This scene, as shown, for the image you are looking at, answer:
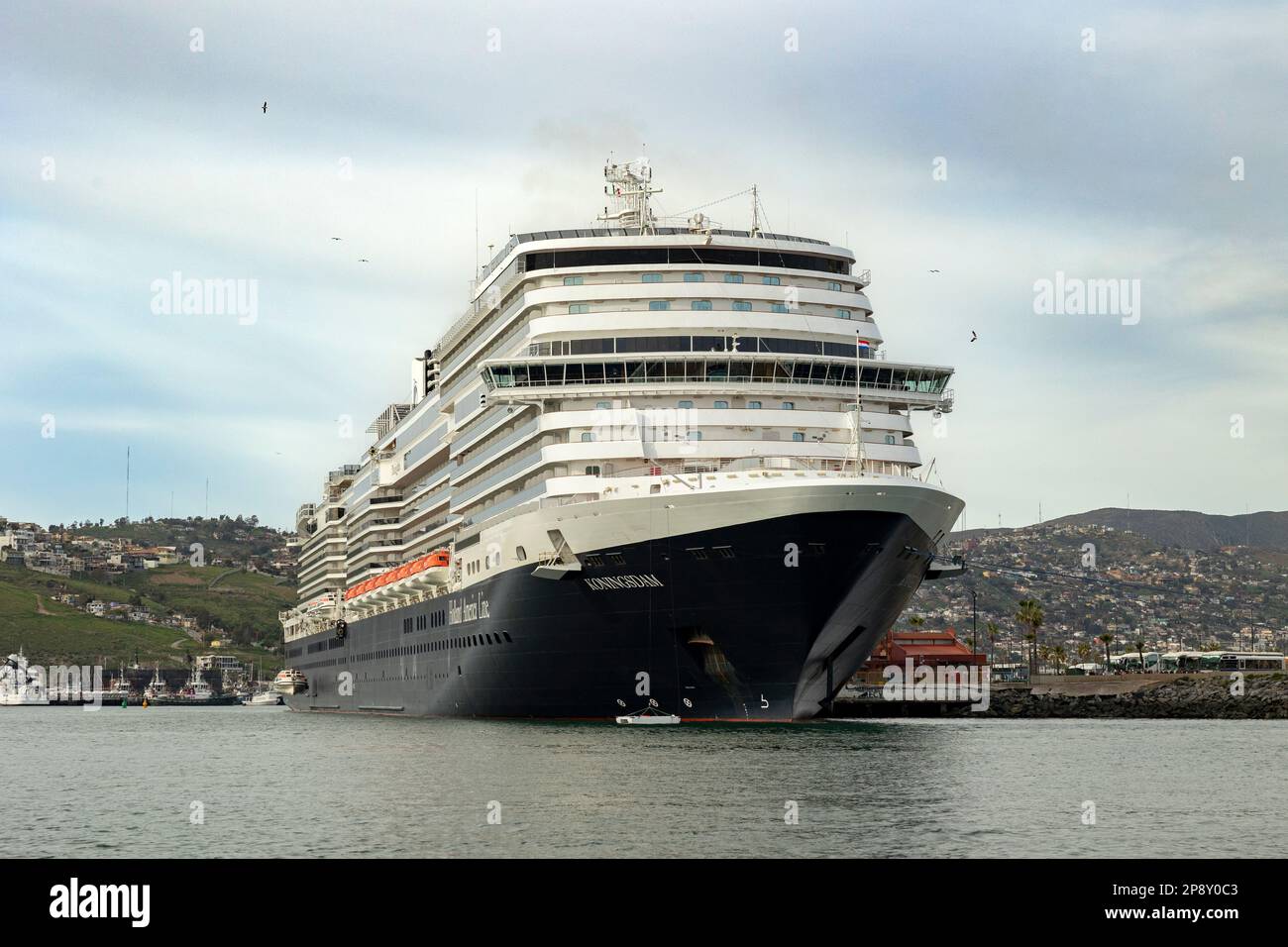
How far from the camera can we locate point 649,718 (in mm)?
47594

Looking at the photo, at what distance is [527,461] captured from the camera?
54.3 metres

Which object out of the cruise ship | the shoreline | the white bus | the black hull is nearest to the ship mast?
the cruise ship

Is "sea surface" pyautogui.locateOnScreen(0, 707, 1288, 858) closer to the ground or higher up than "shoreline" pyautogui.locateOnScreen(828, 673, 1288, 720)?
higher up

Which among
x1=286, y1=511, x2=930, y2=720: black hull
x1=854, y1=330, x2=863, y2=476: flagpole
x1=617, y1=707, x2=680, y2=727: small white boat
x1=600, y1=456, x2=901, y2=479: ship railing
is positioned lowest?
x1=617, y1=707, x2=680, y2=727: small white boat

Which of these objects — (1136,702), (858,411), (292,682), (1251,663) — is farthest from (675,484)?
(1251,663)

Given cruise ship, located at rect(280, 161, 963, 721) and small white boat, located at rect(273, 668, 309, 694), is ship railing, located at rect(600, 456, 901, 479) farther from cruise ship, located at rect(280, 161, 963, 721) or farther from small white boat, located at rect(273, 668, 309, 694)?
small white boat, located at rect(273, 668, 309, 694)

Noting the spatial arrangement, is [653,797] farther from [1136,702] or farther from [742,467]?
[1136,702]

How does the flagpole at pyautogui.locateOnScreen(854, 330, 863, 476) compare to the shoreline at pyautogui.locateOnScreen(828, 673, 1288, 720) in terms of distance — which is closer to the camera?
the flagpole at pyautogui.locateOnScreen(854, 330, 863, 476)

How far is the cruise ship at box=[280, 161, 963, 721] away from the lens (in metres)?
46.1

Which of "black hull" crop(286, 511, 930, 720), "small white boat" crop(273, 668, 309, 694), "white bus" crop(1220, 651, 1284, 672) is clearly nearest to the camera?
"black hull" crop(286, 511, 930, 720)

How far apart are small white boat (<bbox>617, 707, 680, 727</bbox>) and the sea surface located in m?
0.53
